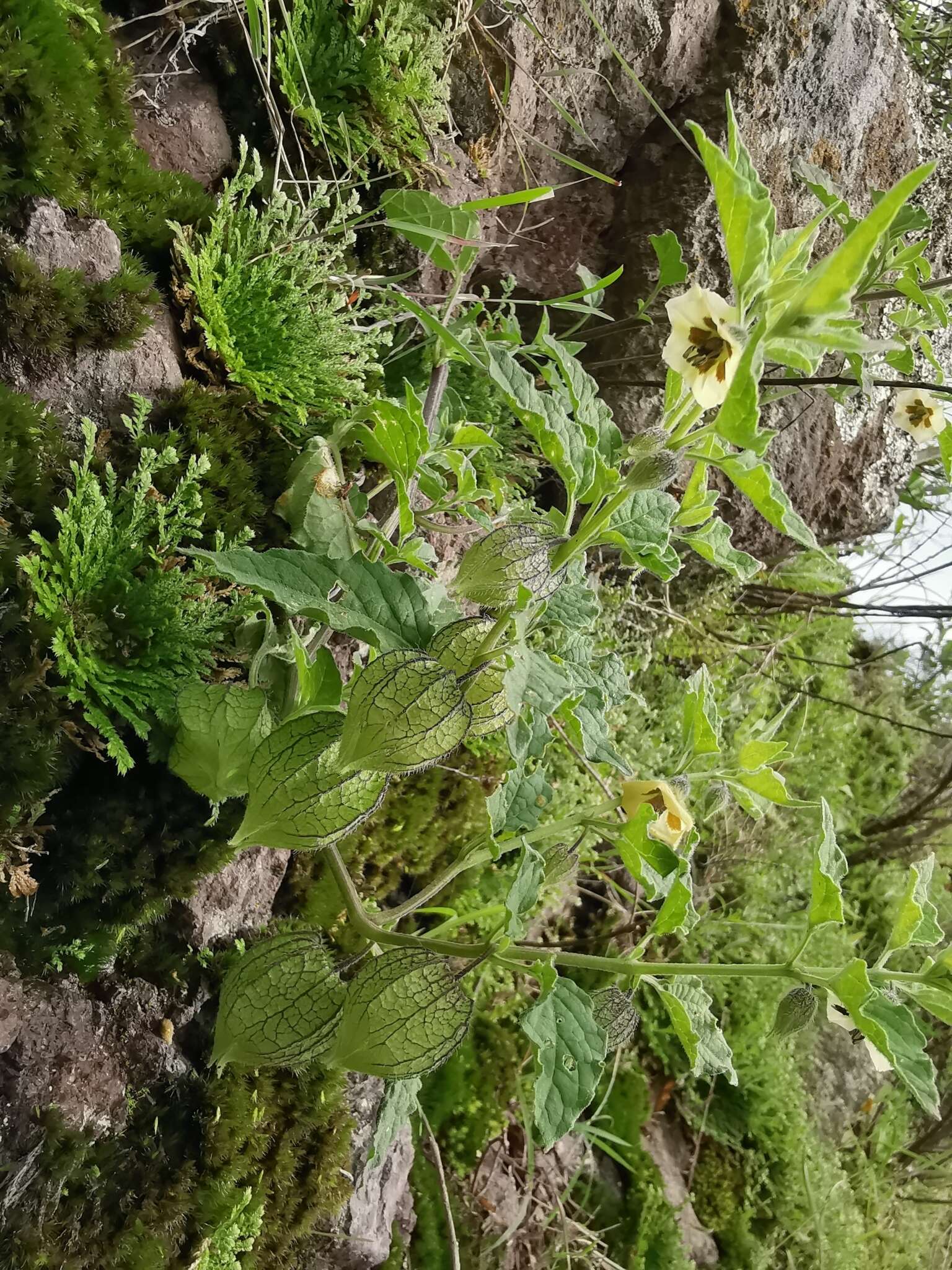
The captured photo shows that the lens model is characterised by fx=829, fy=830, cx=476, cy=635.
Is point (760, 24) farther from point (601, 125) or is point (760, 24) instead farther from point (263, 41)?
point (263, 41)

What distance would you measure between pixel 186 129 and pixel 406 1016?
1181 millimetres

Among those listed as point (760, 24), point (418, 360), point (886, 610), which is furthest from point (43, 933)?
point (886, 610)

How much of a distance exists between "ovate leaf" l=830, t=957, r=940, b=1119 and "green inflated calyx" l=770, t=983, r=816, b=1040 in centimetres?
8

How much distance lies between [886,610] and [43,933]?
2.49m

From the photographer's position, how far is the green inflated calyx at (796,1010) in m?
0.89

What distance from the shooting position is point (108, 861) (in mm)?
948

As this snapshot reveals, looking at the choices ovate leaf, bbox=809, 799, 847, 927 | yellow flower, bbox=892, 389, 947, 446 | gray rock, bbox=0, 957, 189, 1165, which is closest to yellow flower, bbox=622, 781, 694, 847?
ovate leaf, bbox=809, 799, 847, 927

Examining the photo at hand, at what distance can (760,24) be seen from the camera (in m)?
1.94

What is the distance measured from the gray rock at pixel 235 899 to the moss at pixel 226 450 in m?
0.45

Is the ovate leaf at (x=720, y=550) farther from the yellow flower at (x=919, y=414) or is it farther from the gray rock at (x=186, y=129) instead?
the yellow flower at (x=919, y=414)

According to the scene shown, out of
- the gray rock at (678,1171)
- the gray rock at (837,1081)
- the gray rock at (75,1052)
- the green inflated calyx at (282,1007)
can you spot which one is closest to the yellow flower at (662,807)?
the green inflated calyx at (282,1007)

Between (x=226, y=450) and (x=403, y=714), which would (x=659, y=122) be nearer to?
(x=226, y=450)

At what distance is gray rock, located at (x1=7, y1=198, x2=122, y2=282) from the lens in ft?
2.95

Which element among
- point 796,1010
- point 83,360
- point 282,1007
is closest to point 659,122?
point 83,360
